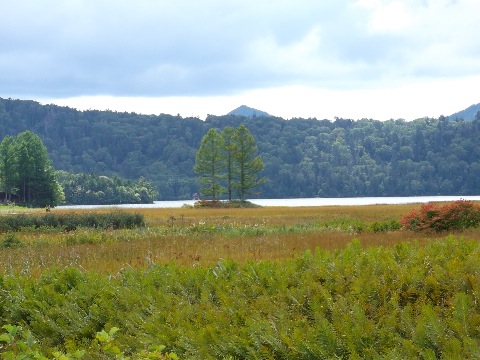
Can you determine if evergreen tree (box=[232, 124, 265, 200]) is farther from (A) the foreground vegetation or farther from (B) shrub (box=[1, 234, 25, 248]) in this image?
(A) the foreground vegetation

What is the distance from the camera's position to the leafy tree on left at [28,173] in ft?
274

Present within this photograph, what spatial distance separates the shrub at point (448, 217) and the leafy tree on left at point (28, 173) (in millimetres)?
64908

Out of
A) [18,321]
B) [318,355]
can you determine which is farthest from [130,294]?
[318,355]

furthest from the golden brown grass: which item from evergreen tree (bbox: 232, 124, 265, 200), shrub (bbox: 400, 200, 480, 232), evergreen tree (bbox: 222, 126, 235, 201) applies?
evergreen tree (bbox: 232, 124, 265, 200)

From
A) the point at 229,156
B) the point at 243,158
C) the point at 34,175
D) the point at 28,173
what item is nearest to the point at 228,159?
the point at 229,156

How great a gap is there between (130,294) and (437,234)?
18.3m

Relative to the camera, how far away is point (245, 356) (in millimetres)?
7973

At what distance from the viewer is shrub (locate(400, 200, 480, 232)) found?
27.3m

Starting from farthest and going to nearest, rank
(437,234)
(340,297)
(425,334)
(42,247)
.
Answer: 1. (437,234)
2. (42,247)
3. (340,297)
4. (425,334)

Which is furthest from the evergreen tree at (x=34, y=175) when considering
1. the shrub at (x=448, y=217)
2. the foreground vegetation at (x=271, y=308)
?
the foreground vegetation at (x=271, y=308)

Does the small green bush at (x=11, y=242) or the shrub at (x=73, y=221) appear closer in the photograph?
the small green bush at (x=11, y=242)

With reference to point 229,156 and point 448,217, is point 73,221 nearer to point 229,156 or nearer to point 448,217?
point 448,217

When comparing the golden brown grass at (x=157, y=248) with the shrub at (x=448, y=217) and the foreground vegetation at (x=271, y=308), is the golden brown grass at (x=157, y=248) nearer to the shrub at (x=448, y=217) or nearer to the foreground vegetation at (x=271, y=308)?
the shrub at (x=448, y=217)

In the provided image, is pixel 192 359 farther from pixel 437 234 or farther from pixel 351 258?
pixel 437 234
